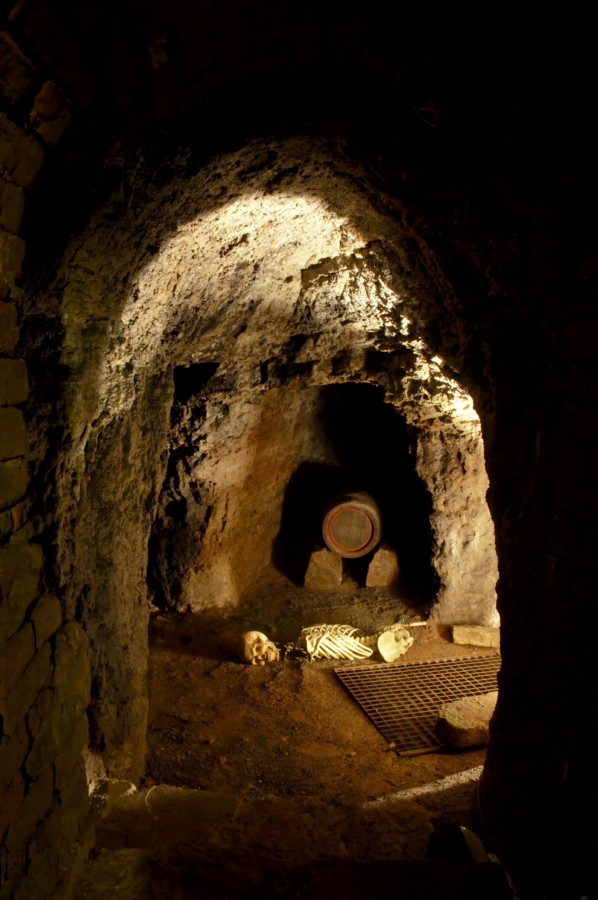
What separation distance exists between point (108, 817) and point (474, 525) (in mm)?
4618

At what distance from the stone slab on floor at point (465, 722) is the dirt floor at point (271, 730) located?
11cm

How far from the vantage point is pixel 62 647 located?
2.08m

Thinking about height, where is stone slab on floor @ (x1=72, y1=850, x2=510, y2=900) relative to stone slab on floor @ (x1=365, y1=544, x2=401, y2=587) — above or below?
below

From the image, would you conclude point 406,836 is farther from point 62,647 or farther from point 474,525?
point 474,525

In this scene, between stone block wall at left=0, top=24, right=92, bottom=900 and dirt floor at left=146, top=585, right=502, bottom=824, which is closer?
stone block wall at left=0, top=24, right=92, bottom=900

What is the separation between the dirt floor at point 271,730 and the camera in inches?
149

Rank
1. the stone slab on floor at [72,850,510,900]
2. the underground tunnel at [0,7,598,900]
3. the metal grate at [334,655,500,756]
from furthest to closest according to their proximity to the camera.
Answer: the metal grate at [334,655,500,756]
the stone slab on floor at [72,850,510,900]
the underground tunnel at [0,7,598,900]

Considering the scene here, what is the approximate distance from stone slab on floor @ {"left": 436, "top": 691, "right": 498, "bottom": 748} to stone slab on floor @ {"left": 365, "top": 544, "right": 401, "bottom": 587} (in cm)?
264

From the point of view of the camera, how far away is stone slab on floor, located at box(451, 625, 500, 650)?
235 inches

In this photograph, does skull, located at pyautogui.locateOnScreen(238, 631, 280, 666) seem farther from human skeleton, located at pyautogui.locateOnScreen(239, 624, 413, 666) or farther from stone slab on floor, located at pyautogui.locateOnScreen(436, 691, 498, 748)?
stone slab on floor, located at pyautogui.locateOnScreen(436, 691, 498, 748)

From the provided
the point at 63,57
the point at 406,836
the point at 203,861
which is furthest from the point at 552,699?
the point at 63,57

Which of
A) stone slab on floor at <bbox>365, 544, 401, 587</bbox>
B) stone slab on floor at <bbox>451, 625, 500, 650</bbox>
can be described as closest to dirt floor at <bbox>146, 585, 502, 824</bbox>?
stone slab on floor at <bbox>451, 625, 500, 650</bbox>

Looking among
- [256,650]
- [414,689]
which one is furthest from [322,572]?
[414,689]

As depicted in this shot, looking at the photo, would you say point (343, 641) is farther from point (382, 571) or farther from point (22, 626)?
point (22, 626)
